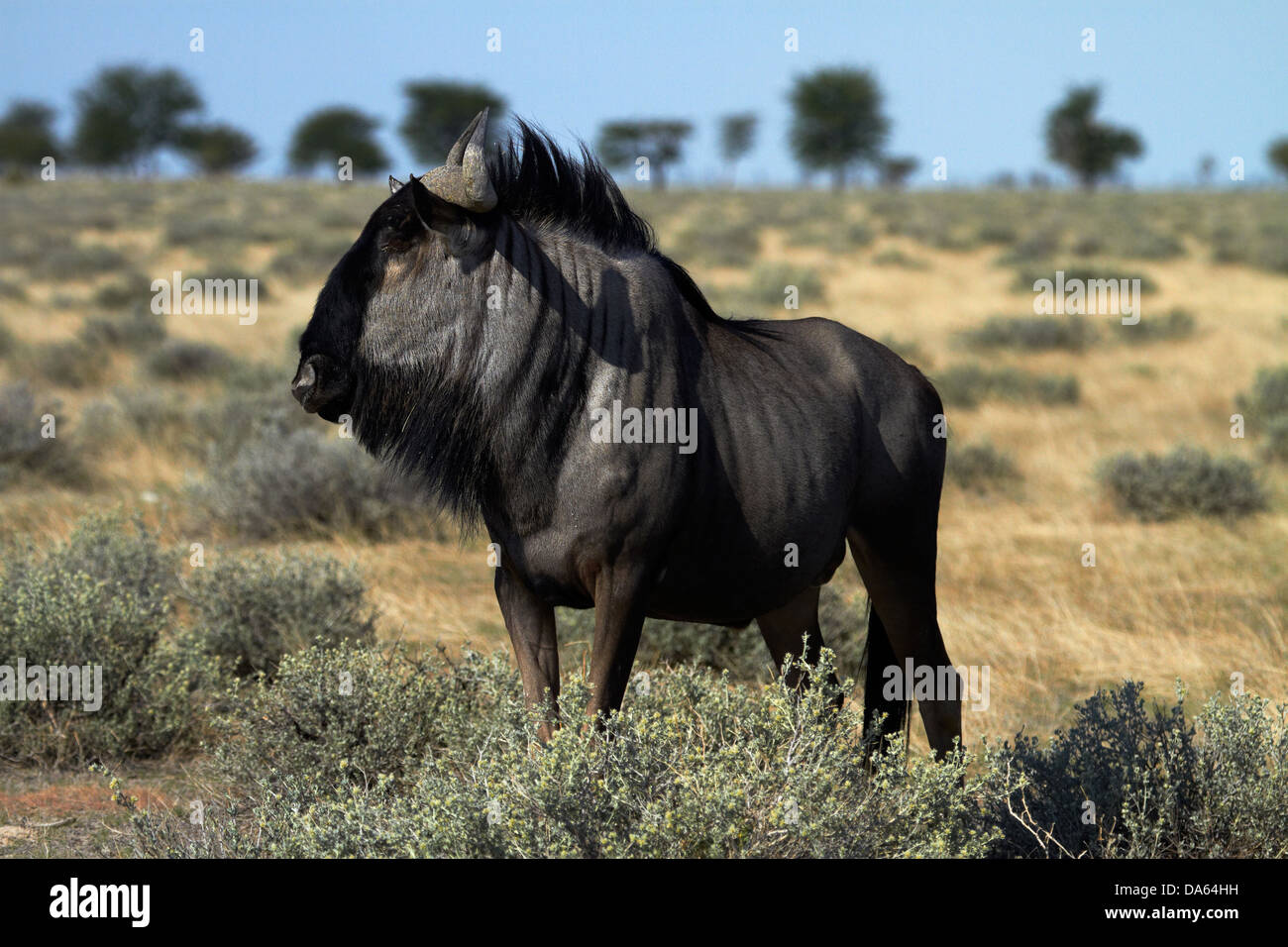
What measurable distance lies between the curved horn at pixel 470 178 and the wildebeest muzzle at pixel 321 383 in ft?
1.87

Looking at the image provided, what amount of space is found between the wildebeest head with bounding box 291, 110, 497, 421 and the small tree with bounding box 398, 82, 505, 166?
204 feet

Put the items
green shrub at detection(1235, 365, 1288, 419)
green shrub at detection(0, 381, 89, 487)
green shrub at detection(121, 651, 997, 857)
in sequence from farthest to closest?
green shrub at detection(1235, 365, 1288, 419) < green shrub at detection(0, 381, 89, 487) < green shrub at detection(121, 651, 997, 857)

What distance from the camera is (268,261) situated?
2916 centimetres

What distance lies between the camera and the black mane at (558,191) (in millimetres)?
4047

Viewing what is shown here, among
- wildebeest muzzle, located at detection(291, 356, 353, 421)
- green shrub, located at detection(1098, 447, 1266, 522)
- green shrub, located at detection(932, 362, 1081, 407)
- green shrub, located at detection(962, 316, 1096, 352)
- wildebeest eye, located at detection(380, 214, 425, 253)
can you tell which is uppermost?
green shrub, located at detection(962, 316, 1096, 352)

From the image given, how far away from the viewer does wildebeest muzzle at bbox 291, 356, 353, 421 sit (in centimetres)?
372

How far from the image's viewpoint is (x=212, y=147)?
70688 millimetres

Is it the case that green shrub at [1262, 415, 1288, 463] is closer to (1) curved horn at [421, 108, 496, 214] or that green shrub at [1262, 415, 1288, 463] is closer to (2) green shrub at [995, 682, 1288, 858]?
(2) green shrub at [995, 682, 1288, 858]

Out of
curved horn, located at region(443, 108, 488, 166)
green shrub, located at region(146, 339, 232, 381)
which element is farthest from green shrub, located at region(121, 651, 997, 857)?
green shrub, located at region(146, 339, 232, 381)

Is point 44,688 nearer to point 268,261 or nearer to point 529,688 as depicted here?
point 529,688

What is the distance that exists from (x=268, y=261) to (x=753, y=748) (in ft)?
89.6

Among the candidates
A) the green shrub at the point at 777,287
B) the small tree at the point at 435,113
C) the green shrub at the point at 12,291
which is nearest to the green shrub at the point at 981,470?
the green shrub at the point at 777,287
